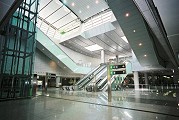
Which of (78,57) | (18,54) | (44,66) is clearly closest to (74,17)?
(44,66)

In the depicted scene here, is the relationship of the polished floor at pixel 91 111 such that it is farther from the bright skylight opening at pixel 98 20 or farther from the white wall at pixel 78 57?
the white wall at pixel 78 57

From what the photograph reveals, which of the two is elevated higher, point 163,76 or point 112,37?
point 112,37

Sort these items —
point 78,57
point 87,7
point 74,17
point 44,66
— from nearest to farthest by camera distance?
point 87,7 < point 44,66 < point 74,17 < point 78,57

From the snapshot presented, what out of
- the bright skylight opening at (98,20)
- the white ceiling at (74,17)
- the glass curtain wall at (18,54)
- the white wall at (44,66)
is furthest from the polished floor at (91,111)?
the bright skylight opening at (98,20)

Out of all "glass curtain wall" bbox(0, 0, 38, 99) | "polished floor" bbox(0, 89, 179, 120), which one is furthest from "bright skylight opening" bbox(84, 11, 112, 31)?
"polished floor" bbox(0, 89, 179, 120)

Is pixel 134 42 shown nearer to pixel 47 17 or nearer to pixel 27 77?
pixel 27 77

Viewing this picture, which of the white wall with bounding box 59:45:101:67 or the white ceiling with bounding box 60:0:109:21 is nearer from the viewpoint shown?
the white ceiling with bounding box 60:0:109:21

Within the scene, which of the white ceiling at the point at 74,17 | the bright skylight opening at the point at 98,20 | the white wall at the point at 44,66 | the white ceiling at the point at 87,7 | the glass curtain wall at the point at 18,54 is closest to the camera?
the glass curtain wall at the point at 18,54

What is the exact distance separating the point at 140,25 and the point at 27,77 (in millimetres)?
9037

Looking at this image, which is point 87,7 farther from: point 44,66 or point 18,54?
point 18,54

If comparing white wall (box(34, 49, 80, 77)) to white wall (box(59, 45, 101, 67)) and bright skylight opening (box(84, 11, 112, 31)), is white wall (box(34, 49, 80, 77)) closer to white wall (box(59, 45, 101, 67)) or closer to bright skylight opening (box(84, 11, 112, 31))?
Answer: white wall (box(59, 45, 101, 67))

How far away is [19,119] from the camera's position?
3.36 m

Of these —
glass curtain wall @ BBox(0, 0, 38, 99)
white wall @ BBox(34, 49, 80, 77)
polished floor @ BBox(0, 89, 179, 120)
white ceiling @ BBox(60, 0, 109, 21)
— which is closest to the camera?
polished floor @ BBox(0, 89, 179, 120)

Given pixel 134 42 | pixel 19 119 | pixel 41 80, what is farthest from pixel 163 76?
pixel 19 119
